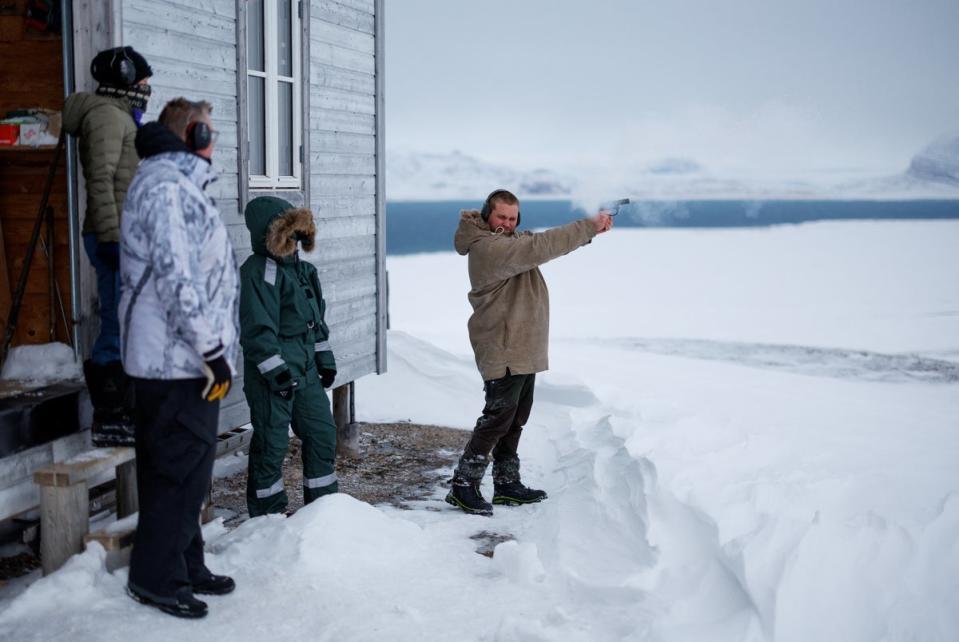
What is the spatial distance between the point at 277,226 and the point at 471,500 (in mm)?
2121

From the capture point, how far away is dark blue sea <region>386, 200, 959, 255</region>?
10725cm

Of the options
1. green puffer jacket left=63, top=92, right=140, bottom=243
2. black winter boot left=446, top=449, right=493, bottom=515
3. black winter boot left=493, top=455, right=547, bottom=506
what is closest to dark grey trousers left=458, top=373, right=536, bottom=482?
black winter boot left=446, top=449, right=493, bottom=515

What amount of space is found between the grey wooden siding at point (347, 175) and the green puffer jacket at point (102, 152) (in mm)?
2545

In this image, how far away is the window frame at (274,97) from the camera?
6.36 meters

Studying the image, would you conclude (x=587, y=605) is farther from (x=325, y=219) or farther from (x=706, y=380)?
(x=706, y=380)

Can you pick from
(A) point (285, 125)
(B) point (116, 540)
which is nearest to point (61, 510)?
(B) point (116, 540)

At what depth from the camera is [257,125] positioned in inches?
258

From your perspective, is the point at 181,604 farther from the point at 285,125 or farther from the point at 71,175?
the point at 285,125

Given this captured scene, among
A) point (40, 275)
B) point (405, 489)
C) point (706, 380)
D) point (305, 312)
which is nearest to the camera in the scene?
point (305, 312)

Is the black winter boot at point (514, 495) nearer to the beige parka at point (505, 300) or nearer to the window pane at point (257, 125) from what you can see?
the beige parka at point (505, 300)

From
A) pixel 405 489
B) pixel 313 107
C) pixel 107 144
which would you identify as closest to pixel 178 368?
pixel 107 144

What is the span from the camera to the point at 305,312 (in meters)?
5.30

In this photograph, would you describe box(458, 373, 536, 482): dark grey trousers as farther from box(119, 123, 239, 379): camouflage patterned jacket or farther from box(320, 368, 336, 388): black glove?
box(119, 123, 239, 379): camouflage patterned jacket

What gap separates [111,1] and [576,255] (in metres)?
42.8
